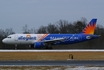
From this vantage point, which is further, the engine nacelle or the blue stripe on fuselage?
the blue stripe on fuselage

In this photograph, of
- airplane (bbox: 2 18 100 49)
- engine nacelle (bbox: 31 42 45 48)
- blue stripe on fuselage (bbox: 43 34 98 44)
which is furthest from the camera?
blue stripe on fuselage (bbox: 43 34 98 44)

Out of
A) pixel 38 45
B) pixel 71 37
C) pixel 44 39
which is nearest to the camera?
pixel 38 45

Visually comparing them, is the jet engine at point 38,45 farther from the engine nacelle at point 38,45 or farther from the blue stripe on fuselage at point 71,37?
the blue stripe on fuselage at point 71,37

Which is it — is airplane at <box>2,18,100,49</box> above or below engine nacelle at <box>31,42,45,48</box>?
above

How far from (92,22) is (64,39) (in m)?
8.54

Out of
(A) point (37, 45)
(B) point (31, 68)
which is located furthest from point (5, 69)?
(A) point (37, 45)

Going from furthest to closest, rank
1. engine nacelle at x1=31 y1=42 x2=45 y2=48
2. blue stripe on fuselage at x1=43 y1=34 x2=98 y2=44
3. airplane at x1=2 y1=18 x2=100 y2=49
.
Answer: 1. blue stripe on fuselage at x1=43 y1=34 x2=98 y2=44
2. airplane at x1=2 y1=18 x2=100 y2=49
3. engine nacelle at x1=31 y1=42 x2=45 y2=48

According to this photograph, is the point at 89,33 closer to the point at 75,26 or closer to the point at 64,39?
the point at 64,39

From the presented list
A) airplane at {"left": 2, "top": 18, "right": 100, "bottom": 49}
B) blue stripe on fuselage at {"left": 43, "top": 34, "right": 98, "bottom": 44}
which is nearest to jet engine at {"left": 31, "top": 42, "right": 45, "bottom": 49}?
airplane at {"left": 2, "top": 18, "right": 100, "bottom": 49}

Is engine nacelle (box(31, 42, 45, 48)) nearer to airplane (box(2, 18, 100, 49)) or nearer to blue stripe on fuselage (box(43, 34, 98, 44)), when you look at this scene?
airplane (box(2, 18, 100, 49))

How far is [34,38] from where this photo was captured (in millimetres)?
57188

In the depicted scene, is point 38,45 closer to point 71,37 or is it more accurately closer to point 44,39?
point 44,39

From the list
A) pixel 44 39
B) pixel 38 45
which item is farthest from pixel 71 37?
pixel 38 45

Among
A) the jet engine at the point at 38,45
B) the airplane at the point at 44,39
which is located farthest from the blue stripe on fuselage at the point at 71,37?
the jet engine at the point at 38,45
